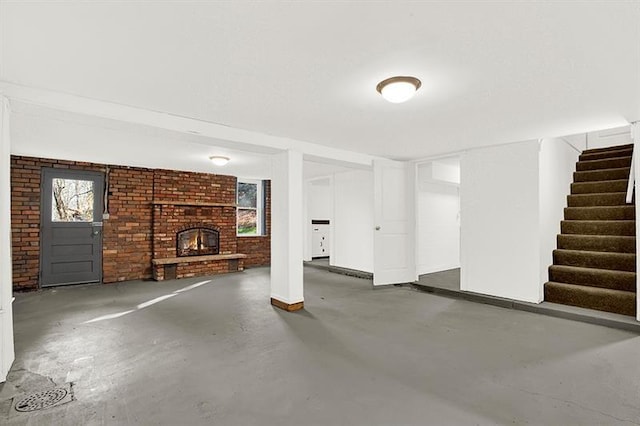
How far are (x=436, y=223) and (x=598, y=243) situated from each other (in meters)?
2.83

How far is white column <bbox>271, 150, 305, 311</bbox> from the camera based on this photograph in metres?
4.20

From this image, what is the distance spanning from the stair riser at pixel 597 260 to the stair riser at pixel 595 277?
0.16 m

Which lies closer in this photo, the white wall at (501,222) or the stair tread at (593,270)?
the stair tread at (593,270)

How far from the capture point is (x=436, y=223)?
6.91 meters

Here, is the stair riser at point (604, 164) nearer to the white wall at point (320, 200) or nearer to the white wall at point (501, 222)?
the white wall at point (501, 222)

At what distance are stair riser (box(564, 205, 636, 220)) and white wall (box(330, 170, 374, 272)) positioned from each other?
3352 mm

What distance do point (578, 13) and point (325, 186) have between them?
7701 mm

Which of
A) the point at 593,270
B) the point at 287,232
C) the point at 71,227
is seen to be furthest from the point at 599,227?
the point at 71,227

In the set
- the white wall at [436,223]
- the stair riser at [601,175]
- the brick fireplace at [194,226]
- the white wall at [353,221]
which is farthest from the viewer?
the white wall at [353,221]

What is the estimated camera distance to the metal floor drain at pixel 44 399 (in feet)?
6.70

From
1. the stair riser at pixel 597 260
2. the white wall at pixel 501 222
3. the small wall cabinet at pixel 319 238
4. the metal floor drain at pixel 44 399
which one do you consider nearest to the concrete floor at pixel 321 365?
the metal floor drain at pixel 44 399

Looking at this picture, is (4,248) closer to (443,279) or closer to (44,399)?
(44,399)

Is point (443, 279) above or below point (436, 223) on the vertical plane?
below

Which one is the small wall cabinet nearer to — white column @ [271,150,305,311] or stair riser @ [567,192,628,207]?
white column @ [271,150,305,311]
